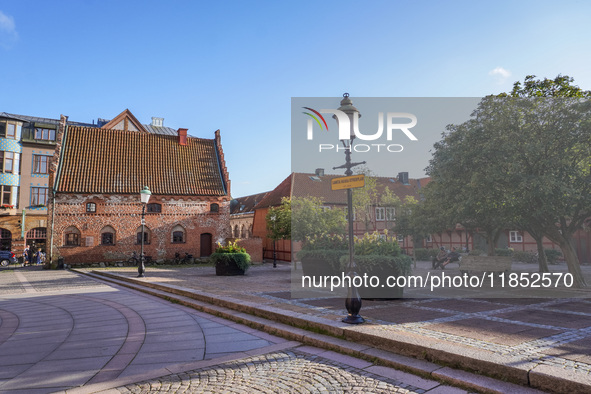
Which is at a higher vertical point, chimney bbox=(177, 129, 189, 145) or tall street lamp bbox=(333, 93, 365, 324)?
chimney bbox=(177, 129, 189, 145)

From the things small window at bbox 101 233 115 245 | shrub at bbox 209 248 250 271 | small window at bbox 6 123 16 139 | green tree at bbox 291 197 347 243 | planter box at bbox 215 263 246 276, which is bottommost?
planter box at bbox 215 263 246 276

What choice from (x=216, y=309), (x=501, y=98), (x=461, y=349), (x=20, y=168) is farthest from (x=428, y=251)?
(x=20, y=168)

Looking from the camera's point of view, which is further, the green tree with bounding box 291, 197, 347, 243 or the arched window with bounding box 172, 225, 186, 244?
the arched window with bounding box 172, 225, 186, 244

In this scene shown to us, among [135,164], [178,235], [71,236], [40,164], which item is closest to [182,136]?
[135,164]

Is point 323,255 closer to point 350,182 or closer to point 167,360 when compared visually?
point 350,182

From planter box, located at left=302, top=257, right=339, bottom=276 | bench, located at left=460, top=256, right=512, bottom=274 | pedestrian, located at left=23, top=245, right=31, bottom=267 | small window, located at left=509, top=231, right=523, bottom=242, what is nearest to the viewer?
bench, located at left=460, top=256, right=512, bottom=274

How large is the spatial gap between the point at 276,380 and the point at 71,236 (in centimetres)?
2638

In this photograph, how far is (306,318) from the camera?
690 centimetres

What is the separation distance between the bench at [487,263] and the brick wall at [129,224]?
62.6 ft

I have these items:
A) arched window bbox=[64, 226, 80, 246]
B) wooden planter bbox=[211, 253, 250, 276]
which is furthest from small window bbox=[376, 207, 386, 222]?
arched window bbox=[64, 226, 80, 246]

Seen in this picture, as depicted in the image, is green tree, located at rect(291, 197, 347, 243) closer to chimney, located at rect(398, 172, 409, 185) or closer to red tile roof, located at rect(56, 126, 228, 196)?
red tile roof, located at rect(56, 126, 228, 196)

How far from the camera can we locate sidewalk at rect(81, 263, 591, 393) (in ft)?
14.1

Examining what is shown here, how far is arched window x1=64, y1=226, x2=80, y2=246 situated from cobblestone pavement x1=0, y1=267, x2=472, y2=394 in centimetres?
1954

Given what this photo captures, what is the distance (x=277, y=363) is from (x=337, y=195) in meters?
34.2
